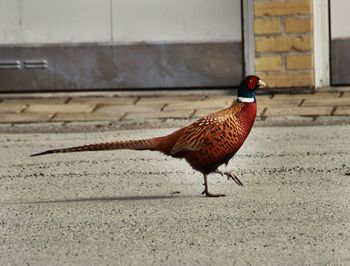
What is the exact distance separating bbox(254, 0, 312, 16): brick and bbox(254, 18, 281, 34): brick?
2.6 inches

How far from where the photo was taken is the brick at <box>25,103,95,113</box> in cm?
1333

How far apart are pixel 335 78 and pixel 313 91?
0.84ft

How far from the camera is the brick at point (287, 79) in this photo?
544 inches

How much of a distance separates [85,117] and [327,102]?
2.22 meters

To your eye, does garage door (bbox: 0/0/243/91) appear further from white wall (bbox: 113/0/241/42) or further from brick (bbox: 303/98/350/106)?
brick (bbox: 303/98/350/106)

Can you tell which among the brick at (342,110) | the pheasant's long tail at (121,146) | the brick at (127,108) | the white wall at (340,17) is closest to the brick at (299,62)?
the white wall at (340,17)

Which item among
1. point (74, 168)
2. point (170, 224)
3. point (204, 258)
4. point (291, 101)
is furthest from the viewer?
point (291, 101)

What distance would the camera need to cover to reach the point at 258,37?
13812 mm

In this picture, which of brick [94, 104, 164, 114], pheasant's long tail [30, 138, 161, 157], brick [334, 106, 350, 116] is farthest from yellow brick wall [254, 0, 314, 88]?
pheasant's long tail [30, 138, 161, 157]

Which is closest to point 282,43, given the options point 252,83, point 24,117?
point 24,117

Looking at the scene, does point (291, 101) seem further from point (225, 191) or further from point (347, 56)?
point (225, 191)

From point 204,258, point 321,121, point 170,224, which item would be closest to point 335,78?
point 321,121

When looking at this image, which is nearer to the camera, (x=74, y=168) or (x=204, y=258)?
(x=204, y=258)

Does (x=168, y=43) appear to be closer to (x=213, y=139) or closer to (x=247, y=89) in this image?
(x=247, y=89)
